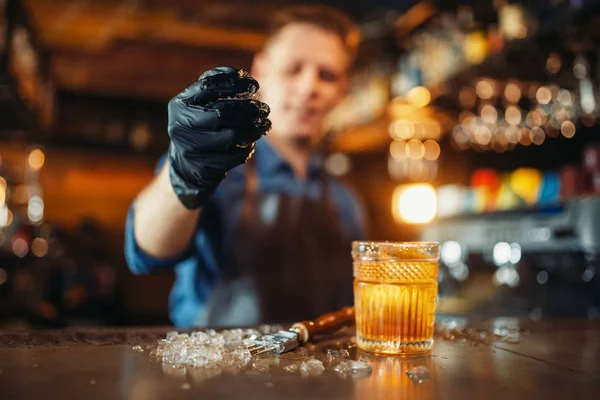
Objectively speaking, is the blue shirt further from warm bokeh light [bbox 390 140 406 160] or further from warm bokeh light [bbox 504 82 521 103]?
warm bokeh light [bbox 390 140 406 160]

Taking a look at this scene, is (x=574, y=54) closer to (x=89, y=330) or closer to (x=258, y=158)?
(x=258, y=158)

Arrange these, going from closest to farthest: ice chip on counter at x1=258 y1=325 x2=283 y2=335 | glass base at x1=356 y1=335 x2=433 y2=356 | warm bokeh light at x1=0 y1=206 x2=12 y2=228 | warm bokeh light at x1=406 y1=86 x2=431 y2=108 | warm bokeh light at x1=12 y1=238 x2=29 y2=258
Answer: glass base at x1=356 y1=335 x2=433 y2=356, ice chip on counter at x1=258 y1=325 x2=283 y2=335, warm bokeh light at x1=406 y1=86 x2=431 y2=108, warm bokeh light at x1=12 y1=238 x2=29 y2=258, warm bokeh light at x1=0 y1=206 x2=12 y2=228

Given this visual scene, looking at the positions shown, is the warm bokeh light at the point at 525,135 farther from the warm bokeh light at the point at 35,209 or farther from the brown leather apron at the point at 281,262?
the warm bokeh light at the point at 35,209

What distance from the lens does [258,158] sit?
189 centimetres

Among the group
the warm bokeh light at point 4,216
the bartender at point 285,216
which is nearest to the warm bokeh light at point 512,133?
the bartender at point 285,216

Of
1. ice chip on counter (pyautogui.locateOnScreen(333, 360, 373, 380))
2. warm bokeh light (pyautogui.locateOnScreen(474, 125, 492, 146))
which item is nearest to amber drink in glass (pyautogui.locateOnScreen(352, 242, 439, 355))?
ice chip on counter (pyautogui.locateOnScreen(333, 360, 373, 380))

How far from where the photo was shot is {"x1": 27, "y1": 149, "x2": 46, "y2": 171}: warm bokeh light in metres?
4.88

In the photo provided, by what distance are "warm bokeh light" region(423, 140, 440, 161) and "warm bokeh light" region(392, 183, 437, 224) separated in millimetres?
337

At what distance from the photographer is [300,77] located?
1829 millimetres

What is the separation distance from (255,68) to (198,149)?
117 cm

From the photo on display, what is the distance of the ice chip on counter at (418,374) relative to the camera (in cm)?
65

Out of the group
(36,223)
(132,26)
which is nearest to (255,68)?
(132,26)

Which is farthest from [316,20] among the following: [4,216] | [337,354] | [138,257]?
[4,216]

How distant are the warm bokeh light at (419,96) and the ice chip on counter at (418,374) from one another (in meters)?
2.51
